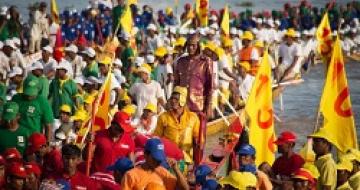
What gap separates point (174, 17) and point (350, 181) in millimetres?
23081

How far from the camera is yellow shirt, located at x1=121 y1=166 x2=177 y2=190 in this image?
11.0 meters

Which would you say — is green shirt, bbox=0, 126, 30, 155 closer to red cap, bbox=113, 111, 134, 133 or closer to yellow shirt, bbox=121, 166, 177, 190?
red cap, bbox=113, 111, 134, 133

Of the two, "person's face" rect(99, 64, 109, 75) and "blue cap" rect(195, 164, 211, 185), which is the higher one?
"person's face" rect(99, 64, 109, 75)

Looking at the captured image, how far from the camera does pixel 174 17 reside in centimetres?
3491

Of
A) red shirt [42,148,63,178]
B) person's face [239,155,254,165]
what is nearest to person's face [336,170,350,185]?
person's face [239,155,254,165]

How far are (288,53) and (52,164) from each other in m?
13.7

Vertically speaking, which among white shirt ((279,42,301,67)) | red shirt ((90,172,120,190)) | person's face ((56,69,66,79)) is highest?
person's face ((56,69,66,79))

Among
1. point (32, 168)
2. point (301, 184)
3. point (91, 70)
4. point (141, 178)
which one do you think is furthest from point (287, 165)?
point (91, 70)

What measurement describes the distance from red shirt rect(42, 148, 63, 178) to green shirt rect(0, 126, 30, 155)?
1210 mm

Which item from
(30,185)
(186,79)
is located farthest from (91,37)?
(30,185)

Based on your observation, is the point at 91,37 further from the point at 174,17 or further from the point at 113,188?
the point at 113,188

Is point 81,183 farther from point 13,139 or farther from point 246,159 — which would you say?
point 13,139

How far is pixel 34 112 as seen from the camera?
1482 centimetres

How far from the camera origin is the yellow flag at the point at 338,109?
1341 cm
